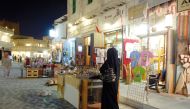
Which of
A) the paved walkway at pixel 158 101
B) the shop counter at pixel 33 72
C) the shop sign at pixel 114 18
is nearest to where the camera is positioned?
the paved walkway at pixel 158 101

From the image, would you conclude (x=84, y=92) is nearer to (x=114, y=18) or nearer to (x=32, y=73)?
(x=114, y=18)

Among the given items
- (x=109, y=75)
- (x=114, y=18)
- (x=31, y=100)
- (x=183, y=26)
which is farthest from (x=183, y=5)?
(x=114, y=18)

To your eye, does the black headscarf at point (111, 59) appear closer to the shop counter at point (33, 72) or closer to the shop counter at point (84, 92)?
the shop counter at point (84, 92)

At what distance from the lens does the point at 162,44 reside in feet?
37.6

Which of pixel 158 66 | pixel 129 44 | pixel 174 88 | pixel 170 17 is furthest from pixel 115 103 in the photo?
pixel 129 44

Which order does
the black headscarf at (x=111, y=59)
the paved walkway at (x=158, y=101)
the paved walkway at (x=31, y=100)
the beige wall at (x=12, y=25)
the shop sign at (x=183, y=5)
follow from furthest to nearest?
the beige wall at (x=12, y=25)
the paved walkway at (x=31, y=100)
the shop sign at (x=183, y=5)
the paved walkway at (x=158, y=101)
the black headscarf at (x=111, y=59)

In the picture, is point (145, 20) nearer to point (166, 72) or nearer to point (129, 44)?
point (129, 44)

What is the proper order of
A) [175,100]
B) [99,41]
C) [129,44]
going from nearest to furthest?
[175,100]
[129,44]
[99,41]

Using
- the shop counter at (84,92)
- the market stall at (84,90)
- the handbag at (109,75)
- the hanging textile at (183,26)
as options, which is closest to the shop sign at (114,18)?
the hanging textile at (183,26)

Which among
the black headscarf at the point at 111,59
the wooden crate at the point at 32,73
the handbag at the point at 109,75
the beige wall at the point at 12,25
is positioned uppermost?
the beige wall at the point at 12,25

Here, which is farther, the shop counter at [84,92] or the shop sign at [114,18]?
the shop sign at [114,18]

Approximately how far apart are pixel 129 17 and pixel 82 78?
20.2 feet

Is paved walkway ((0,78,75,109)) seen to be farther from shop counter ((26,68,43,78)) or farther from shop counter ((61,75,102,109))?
shop counter ((26,68,43,78))

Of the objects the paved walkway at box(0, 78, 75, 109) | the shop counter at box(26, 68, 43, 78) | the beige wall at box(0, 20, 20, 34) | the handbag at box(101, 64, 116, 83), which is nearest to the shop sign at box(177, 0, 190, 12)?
the handbag at box(101, 64, 116, 83)
